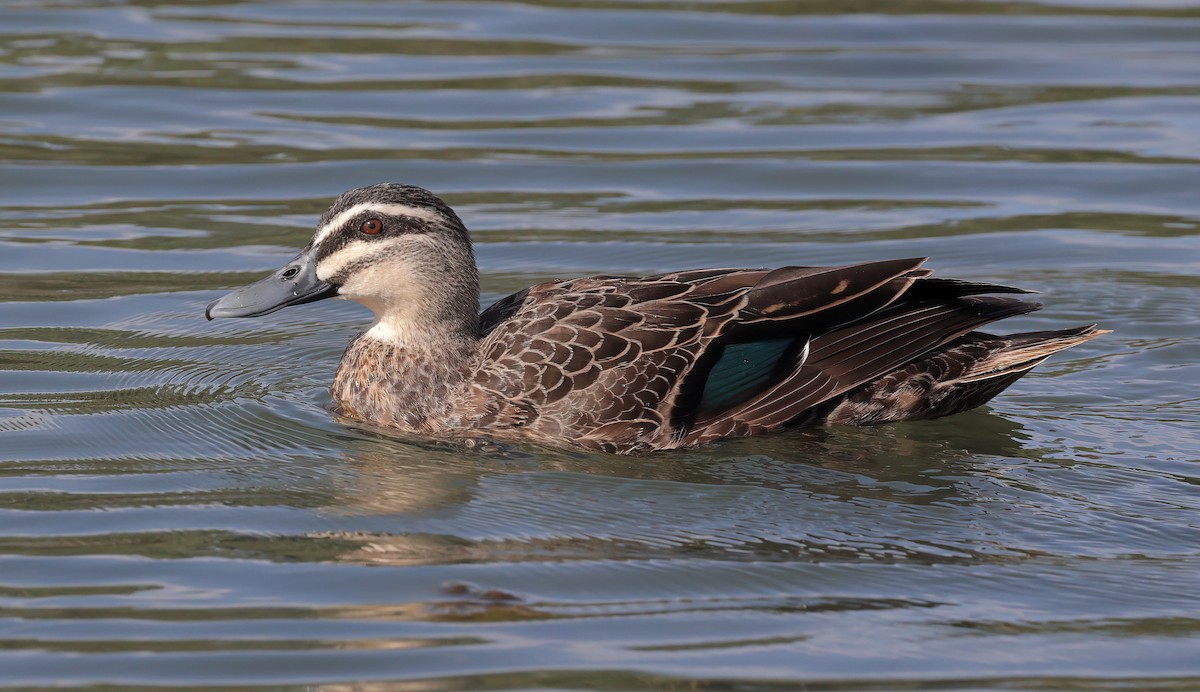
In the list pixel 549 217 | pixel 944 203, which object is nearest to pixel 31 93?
pixel 549 217

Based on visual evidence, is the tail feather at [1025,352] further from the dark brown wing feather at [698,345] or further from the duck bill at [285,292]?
the duck bill at [285,292]

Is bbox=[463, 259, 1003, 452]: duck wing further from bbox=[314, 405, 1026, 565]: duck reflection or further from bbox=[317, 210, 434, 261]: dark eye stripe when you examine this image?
bbox=[317, 210, 434, 261]: dark eye stripe

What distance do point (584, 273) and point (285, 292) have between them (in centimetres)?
327

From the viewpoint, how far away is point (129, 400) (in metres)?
10.4

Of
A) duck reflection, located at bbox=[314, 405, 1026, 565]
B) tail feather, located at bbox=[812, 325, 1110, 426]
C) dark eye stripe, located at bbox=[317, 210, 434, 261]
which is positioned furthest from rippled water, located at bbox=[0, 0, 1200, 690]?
dark eye stripe, located at bbox=[317, 210, 434, 261]

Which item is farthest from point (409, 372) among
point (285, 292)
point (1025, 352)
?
point (1025, 352)

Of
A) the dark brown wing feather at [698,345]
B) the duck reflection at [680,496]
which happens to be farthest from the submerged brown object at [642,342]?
the duck reflection at [680,496]

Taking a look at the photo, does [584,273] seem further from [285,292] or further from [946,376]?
[946,376]

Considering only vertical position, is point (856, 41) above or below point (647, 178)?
above

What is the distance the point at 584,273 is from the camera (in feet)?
42.0

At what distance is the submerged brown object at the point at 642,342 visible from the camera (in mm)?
9516

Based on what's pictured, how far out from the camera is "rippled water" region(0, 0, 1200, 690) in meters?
7.24

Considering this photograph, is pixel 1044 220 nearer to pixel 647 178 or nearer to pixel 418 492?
pixel 647 178

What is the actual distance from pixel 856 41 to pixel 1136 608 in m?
11.8
